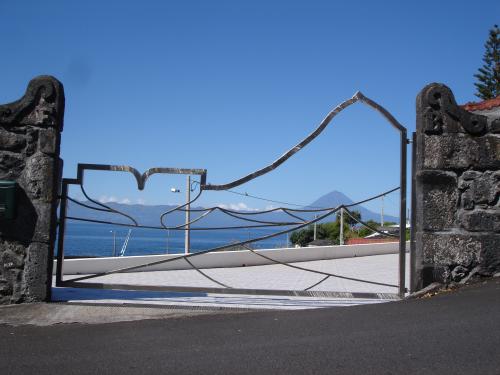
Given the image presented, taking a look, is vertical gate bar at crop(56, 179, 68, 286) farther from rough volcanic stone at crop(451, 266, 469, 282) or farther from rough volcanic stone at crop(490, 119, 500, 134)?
rough volcanic stone at crop(490, 119, 500, 134)

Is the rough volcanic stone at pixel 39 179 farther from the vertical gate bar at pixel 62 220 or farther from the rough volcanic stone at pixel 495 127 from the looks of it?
the rough volcanic stone at pixel 495 127

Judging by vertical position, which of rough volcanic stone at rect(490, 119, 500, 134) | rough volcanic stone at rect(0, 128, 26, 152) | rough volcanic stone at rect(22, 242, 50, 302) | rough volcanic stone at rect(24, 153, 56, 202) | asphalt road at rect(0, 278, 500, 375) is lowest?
asphalt road at rect(0, 278, 500, 375)

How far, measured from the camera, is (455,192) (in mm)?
5934

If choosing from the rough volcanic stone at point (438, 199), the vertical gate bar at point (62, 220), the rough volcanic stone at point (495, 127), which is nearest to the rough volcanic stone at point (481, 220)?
the rough volcanic stone at point (438, 199)

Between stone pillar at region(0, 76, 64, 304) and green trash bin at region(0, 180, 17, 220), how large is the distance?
6 centimetres

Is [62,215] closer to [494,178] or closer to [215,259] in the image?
[494,178]

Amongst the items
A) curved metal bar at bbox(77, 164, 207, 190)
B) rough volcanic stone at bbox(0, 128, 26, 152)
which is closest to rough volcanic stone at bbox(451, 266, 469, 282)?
curved metal bar at bbox(77, 164, 207, 190)

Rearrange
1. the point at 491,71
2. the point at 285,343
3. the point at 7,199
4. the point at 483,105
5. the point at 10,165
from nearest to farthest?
the point at 285,343 → the point at 7,199 → the point at 10,165 → the point at 483,105 → the point at 491,71

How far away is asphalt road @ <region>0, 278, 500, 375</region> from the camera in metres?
3.52

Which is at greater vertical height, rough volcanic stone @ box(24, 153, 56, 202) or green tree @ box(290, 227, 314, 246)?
rough volcanic stone @ box(24, 153, 56, 202)

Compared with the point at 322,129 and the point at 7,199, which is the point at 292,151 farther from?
the point at 7,199

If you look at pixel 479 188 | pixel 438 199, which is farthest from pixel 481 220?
pixel 438 199

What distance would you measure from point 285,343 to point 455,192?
2815mm

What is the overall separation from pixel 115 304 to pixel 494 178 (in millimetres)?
3930
